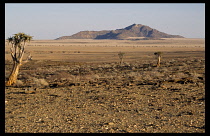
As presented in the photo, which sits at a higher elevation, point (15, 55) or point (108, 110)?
point (15, 55)

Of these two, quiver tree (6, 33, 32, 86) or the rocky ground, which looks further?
quiver tree (6, 33, 32, 86)

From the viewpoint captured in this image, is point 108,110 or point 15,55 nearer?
point 108,110

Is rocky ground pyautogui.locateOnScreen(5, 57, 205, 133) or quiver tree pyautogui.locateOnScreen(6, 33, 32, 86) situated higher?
quiver tree pyautogui.locateOnScreen(6, 33, 32, 86)

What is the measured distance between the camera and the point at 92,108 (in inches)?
395

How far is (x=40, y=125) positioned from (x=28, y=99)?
14.0 feet

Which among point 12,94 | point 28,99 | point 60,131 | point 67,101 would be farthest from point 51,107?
point 12,94

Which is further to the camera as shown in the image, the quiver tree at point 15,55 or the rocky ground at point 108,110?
the quiver tree at point 15,55

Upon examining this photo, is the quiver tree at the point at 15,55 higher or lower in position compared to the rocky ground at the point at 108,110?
higher

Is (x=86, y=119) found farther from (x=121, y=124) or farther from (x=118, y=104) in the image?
(x=118, y=104)
